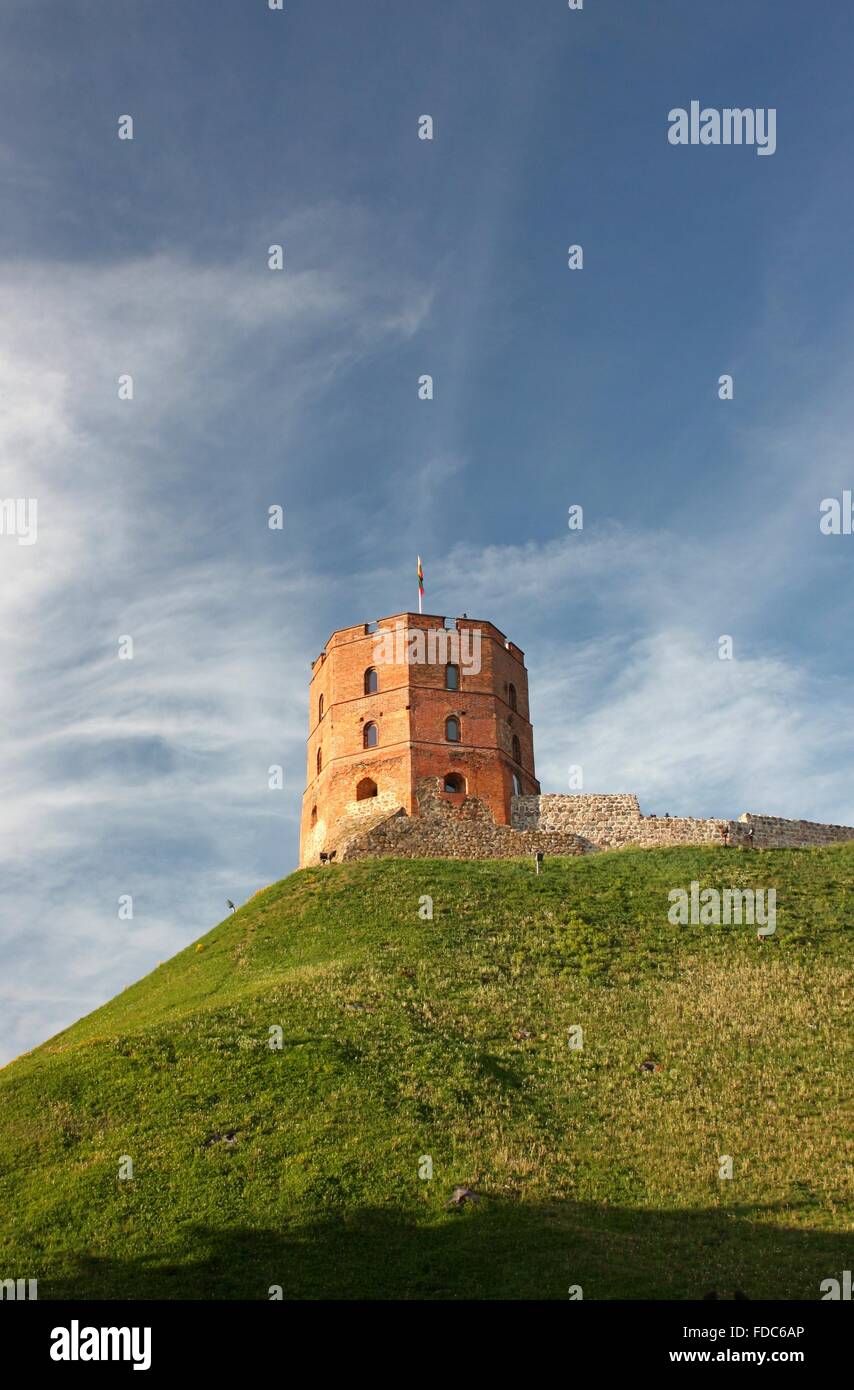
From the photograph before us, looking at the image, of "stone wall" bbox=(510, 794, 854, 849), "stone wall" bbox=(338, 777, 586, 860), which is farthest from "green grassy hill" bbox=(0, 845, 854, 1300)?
"stone wall" bbox=(510, 794, 854, 849)

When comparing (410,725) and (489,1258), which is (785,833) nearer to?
(410,725)

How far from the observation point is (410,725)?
51.2 metres

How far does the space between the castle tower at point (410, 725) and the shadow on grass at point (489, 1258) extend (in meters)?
28.5

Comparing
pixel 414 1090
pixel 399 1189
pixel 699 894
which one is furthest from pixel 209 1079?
pixel 699 894

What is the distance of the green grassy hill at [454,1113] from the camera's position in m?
20.0

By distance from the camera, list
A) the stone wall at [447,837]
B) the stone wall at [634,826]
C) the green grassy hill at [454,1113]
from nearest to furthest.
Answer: the green grassy hill at [454,1113] → the stone wall at [447,837] → the stone wall at [634,826]

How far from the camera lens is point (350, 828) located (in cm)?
5038

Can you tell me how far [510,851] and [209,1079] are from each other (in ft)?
79.6

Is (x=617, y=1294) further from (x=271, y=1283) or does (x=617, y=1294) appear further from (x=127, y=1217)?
(x=127, y=1217)

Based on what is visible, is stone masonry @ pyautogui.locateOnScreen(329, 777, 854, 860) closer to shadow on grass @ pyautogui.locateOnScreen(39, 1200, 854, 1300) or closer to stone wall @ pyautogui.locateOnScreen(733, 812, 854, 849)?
stone wall @ pyautogui.locateOnScreen(733, 812, 854, 849)

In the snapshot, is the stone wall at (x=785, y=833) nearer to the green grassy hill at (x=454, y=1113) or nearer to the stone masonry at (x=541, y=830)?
the stone masonry at (x=541, y=830)

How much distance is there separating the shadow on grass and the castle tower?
28.5m

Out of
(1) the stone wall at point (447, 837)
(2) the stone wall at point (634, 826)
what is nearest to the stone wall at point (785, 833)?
(2) the stone wall at point (634, 826)

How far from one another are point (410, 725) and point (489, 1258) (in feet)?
106
